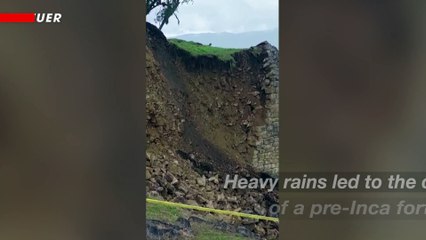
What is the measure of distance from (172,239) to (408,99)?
1.60 metres

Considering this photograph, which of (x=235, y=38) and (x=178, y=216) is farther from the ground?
(x=235, y=38)

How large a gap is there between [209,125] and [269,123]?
1.15 feet

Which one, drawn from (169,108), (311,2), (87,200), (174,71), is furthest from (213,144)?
(311,2)

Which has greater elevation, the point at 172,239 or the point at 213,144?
the point at 213,144

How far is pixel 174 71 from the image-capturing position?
246cm

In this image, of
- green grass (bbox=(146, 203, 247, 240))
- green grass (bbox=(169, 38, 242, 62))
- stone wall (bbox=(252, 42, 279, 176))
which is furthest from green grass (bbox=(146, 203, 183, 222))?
green grass (bbox=(169, 38, 242, 62))

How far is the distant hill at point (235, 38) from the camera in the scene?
2398 mm

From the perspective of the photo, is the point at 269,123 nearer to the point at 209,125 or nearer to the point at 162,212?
the point at 209,125

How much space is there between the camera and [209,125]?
2471 mm

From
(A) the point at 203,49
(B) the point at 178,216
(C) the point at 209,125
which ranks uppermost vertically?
(A) the point at 203,49

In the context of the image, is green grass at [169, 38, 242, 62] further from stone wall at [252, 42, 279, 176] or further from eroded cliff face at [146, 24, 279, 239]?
stone wall at [252, 42, 279, 176]

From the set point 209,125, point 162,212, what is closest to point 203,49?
point 209,125

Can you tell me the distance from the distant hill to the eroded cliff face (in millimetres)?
55

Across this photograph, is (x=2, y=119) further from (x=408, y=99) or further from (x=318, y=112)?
(x=408, y=99)
